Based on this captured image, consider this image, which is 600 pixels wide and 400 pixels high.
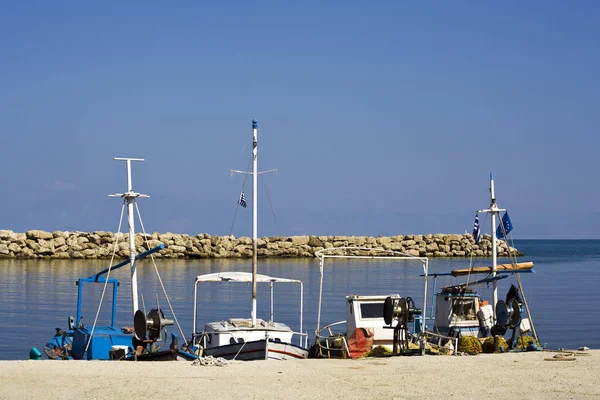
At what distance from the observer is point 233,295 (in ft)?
165

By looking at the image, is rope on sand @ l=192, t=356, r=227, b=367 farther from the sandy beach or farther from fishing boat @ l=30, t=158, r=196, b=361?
fishing boat @ l=30, t=158, r=196, b=361

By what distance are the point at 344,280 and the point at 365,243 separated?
841 inches

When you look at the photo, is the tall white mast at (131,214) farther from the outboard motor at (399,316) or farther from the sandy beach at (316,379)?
the outboard motor at (399,316)

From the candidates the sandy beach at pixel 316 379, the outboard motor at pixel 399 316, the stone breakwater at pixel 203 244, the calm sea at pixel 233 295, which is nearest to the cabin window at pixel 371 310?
the outboard motor at pixel 399 316

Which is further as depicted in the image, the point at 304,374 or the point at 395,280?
the point at 395,280

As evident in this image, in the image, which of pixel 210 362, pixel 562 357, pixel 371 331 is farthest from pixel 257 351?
pixel 562 357

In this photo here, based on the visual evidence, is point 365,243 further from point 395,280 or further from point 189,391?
point 189,391

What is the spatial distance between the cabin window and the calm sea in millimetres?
9807

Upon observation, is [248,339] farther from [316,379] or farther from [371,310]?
[316,379]

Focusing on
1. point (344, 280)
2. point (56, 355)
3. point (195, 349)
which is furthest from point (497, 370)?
point (344, 280)

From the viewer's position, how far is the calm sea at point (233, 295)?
117 feet

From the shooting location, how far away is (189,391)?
51.3 feet

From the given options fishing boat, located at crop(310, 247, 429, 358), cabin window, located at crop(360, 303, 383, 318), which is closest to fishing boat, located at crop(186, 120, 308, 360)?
fishing boat, located at crop(310, 247, 429, 358)

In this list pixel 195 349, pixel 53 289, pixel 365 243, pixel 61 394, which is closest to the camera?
pixel 61 394
